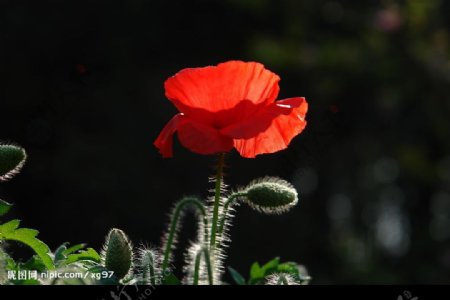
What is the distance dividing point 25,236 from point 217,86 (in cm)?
32

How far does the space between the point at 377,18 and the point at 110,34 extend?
288cm

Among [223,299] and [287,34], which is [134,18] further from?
[223,299]

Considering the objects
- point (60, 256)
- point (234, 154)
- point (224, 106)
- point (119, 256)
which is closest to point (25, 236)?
point (60, 256)

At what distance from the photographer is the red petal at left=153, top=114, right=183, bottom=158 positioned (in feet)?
4.16

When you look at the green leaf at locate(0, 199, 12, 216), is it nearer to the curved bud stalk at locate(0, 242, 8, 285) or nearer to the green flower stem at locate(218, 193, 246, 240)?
the curved bud stalk at locate(0, 242, 8, 285)

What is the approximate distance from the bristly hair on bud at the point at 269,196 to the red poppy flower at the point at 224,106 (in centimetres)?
5

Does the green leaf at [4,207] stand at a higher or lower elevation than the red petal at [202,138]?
lower

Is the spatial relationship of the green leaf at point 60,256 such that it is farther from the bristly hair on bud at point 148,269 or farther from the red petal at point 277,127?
the red petal at point 277,127

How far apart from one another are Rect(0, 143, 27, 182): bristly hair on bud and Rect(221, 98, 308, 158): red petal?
0.29 metres

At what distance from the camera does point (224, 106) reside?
1.27 metres

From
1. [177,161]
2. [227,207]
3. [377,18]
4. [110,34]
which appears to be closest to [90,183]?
[177,161]

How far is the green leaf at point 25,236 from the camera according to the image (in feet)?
3.87

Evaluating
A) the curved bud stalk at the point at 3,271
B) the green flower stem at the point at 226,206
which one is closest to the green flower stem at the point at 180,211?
the green flower stem at the point at 226,206

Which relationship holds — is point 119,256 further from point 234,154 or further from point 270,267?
point 234,154
